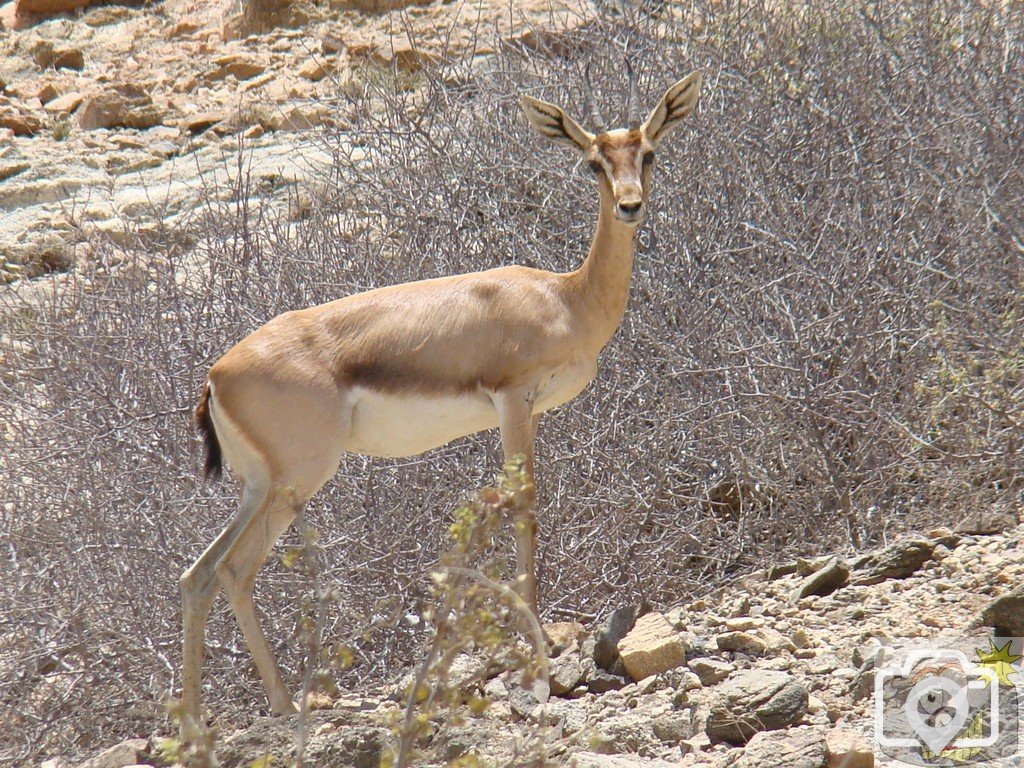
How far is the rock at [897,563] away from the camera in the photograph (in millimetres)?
5512

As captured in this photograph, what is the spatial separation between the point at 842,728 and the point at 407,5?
36.6 ft

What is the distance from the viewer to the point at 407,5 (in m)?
14.1

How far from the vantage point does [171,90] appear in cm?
1406

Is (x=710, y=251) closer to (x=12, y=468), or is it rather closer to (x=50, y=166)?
(x=12, y=468)

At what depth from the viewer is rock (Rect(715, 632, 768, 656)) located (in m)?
4.98

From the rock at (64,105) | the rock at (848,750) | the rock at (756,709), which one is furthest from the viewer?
the rock at (64,105)

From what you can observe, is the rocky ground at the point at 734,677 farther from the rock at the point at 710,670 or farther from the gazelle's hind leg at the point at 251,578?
the gazelle's hind leg at the point at 251,578

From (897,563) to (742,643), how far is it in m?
0.89

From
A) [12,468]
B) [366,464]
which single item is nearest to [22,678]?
[12,468]

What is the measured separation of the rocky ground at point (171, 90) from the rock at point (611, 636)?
19.6 feet

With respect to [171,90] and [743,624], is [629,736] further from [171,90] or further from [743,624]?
[171,90]

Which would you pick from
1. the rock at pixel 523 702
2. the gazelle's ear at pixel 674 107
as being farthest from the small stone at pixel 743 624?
the gazelle's ear at pixel 674 107

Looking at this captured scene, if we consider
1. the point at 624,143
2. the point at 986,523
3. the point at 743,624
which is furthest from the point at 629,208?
the point at 986,523

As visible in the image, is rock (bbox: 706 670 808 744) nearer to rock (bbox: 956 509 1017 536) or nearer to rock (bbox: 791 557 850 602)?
rock (bbox: 791 557 850 602)
